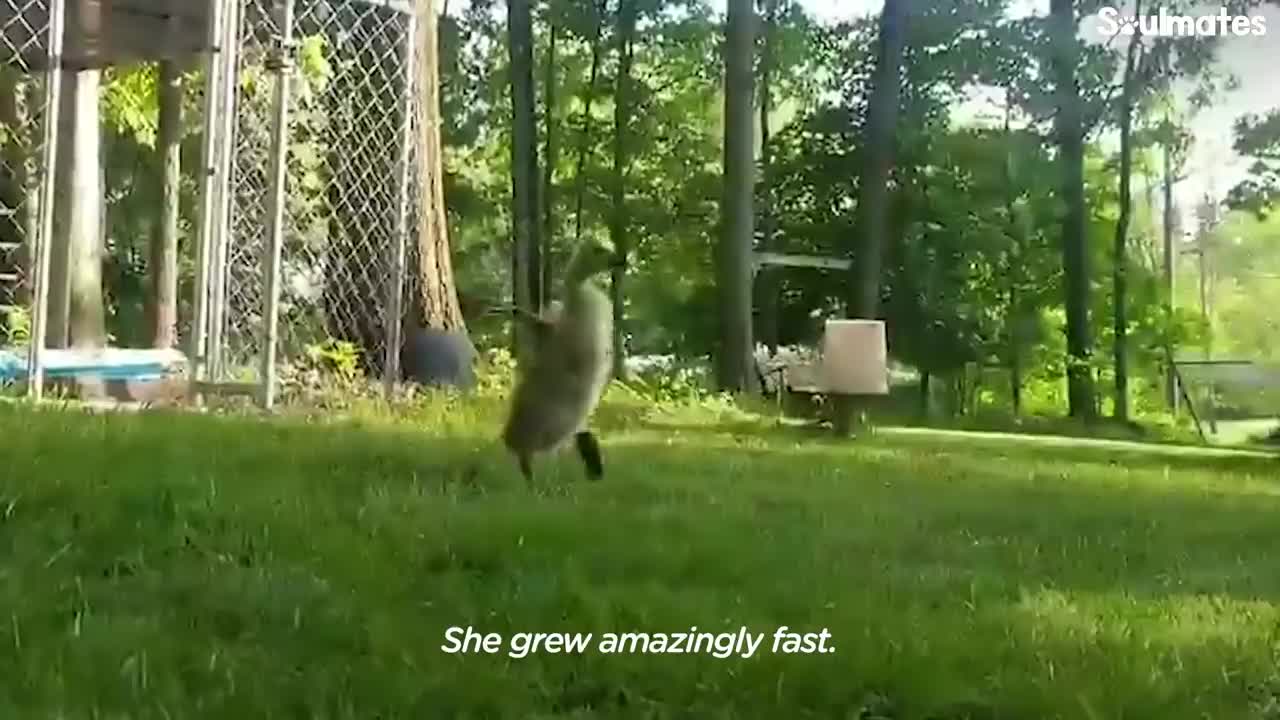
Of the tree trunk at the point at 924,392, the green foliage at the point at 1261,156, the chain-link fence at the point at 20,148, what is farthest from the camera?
the chain-link fence at the point at 20,148

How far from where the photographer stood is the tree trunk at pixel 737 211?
190cm

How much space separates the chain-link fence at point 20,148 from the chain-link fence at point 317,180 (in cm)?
38

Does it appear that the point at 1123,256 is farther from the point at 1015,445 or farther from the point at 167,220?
the point at 167,220

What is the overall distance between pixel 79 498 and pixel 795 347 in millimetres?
963

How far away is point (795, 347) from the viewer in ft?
6.08

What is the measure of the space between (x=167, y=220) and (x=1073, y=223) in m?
1.81

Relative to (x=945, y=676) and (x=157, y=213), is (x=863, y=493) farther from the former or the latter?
(x=157, y=213)

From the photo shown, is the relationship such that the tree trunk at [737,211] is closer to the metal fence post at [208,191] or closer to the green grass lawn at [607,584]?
the green grass lawn at [607,584]

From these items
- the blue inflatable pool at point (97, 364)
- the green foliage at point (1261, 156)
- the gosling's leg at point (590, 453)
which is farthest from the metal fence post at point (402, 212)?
the green foliage at point (1261, 156)

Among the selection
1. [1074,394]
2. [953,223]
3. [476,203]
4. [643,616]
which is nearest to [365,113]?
[476,203]

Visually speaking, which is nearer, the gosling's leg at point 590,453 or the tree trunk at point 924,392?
the gosling's leg at point 590,453

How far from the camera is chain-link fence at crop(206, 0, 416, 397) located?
2.44 m

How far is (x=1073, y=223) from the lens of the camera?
6.66ft
